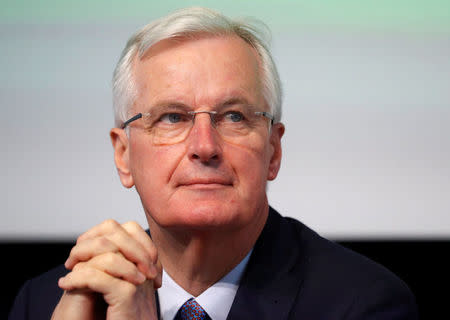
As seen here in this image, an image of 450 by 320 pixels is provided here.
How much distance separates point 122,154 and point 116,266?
724 millimetres

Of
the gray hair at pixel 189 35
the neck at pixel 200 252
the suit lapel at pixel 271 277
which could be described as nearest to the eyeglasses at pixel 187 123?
the gray hair at pixel 189 35

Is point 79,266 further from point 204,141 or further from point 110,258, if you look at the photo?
point 204,141

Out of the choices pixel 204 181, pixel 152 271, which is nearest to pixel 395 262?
pixel 204 181

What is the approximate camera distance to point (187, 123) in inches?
79.3

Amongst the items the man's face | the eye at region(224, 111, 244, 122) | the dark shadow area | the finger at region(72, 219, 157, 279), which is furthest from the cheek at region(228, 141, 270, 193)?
the dark shadow area

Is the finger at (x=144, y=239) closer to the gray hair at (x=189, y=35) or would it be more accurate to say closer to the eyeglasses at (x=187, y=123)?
the eyeglasses at (x=187, y=123)

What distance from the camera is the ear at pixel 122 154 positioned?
2.26 m

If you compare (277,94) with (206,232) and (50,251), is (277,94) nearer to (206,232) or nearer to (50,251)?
(206,232)

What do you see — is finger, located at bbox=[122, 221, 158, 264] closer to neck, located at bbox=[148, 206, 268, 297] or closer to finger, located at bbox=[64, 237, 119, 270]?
finger, located at bbox=[64, 237, 119, 270]

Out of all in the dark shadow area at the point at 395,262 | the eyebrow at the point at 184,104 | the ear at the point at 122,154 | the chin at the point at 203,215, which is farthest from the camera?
the dark shadow area at the point at 395,262

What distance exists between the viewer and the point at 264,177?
2.09 metres

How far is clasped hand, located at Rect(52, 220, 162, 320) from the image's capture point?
5.45 feet

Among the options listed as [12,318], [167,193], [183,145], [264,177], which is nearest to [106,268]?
[167,193]

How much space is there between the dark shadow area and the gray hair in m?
1.37
